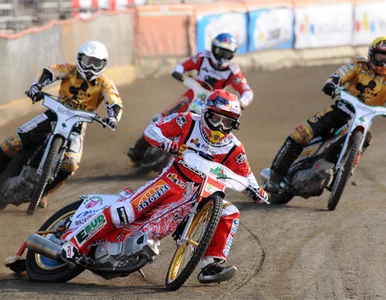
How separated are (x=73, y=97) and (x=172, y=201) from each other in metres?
4.16

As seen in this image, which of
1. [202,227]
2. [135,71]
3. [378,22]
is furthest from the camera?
[378,22]

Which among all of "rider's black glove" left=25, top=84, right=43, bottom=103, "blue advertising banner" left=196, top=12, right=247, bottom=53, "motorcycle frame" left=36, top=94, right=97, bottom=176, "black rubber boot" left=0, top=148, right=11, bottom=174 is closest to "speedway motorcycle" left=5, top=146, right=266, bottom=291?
"motorcycle frame" left=36, top=94, right=97, bottom=176

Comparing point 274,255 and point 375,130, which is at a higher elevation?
point 274,255

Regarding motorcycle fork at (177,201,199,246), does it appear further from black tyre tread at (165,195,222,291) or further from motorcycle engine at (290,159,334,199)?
motorcycle engine at (290,159,334,199)

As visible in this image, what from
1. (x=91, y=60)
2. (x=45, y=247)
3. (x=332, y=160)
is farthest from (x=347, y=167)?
(x=45, y=247)

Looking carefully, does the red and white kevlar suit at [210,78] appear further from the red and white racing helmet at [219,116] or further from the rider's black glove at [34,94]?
the red and white racing helmet at [219,116]

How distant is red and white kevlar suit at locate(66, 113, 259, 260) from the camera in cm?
779

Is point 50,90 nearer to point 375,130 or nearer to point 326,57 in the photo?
point 375,130

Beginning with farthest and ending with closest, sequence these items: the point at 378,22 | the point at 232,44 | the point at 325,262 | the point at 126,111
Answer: the point at 378,22, the point at 126,111, the point at 232,44, the point at 325,262

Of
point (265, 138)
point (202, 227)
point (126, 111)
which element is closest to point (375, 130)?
point (265, 138)

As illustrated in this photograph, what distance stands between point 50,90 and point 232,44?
19.6 feet

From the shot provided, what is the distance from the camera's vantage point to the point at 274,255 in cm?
922

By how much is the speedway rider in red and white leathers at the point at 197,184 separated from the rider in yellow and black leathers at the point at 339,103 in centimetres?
412

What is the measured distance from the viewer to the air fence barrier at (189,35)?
1802 cm
